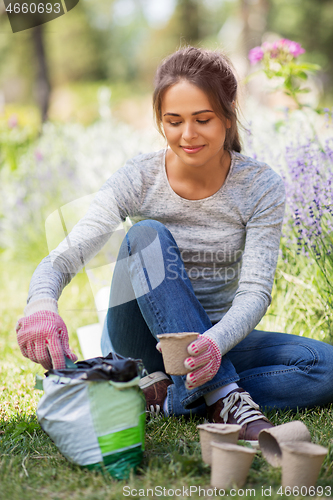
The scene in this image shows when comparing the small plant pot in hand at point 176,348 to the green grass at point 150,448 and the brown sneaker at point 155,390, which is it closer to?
the green grass at point 150,448

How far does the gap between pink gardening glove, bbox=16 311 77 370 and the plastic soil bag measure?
5cm

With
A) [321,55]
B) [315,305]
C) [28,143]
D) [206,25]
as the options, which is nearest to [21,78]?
[206,25]

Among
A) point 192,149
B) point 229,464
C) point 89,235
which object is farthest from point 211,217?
point 229,464

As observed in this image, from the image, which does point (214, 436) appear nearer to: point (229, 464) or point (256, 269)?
point (229, 464)

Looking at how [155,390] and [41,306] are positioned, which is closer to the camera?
[41,306]

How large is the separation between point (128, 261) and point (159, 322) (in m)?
0.23

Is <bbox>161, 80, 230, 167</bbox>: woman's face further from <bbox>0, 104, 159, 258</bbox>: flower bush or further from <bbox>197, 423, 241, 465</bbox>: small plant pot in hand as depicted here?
<bbox>0, 104, 159, 258</bbox>: flower bush

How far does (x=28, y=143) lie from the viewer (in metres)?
4.81

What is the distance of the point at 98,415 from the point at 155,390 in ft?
1.59

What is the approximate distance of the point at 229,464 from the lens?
1041 millimetres

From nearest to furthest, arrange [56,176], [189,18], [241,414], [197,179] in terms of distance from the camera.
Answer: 1. [241,414]
2. [197,179]
3. [56,176]
4. [189,18]

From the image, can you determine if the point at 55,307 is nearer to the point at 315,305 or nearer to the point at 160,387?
the point at 160,387

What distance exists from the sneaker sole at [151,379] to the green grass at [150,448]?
0.13 metres

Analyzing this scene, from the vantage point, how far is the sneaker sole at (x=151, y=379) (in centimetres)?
158
